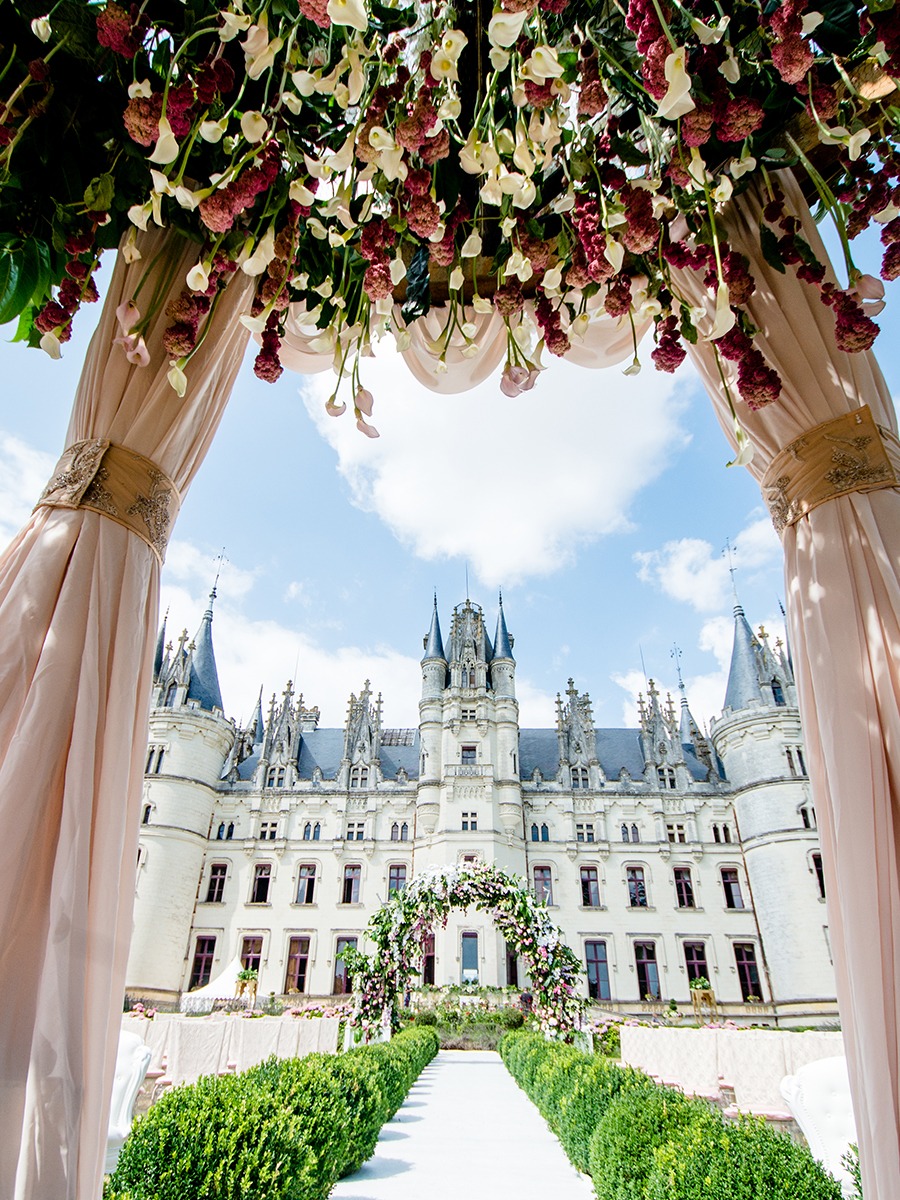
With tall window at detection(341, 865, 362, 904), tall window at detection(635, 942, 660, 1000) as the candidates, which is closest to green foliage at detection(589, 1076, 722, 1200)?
tall window at detection(635, 942, 660, 1000)

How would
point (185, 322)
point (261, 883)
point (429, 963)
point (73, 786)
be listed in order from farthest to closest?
1. point (261, 883)
2. point (429, 963)
3. point (185, 322)
4. point (73, 786)

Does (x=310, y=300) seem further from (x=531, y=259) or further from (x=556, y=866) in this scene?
(x=556, y=866)

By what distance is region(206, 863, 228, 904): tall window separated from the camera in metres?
25.0

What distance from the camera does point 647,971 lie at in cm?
2339

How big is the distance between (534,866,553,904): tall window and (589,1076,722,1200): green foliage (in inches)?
845

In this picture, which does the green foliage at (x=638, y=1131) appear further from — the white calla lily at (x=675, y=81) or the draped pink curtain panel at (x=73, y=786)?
the white calla lily at (x=675, y=81)

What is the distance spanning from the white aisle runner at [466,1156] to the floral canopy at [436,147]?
5274 millimetres

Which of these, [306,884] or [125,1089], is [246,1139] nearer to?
[125,1089]

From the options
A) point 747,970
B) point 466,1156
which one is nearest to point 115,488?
point 466,1156

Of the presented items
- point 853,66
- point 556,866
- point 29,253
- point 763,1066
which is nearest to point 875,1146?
point 853,66

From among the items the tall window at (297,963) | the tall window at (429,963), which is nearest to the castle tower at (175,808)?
the tall window at (297,963)

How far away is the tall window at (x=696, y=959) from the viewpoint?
2316 centimetres

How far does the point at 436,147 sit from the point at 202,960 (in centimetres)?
2796

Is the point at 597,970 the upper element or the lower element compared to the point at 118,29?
lower
